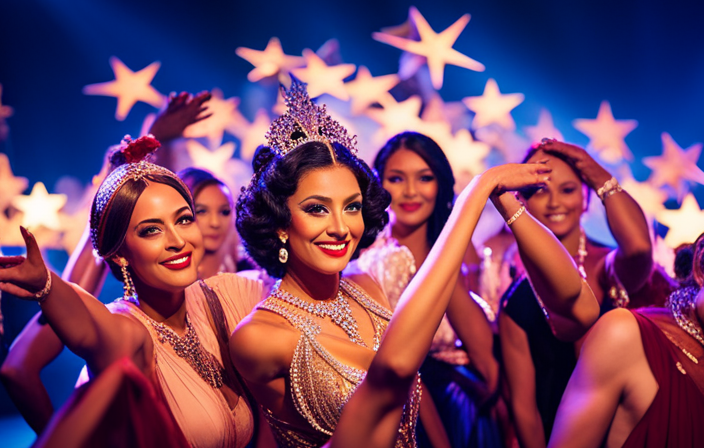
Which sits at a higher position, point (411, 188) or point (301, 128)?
point (411, 188)

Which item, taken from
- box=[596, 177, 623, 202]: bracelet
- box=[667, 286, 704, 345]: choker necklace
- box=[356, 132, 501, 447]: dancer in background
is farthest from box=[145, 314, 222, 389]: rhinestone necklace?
box=[596, 177, 623, 202]: bracelet

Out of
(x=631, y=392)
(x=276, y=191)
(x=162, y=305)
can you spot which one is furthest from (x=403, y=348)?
(x=162, y=305)

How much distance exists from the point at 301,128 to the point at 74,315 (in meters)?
0.90

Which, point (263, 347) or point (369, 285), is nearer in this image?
point (263, 347)

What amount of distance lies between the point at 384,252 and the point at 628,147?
8.52 ft

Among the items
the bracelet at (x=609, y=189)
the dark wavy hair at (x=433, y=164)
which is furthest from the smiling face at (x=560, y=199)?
the dark wavy hair at (x=433, y=164)

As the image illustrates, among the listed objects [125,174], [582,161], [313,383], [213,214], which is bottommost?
[313,383]

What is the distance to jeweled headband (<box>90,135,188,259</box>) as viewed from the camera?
2.02 metres

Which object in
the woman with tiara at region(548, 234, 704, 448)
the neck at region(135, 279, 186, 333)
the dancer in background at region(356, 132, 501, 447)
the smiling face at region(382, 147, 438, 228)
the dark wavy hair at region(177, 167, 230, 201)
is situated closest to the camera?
the woman with tiara at region(548, 234, 704, 448)

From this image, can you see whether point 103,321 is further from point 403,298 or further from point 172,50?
point 172,50

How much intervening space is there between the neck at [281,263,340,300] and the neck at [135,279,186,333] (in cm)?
47

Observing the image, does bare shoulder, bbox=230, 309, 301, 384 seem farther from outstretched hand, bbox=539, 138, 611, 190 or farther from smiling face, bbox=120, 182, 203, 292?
outstretched hand, bbox=539, 138, 611, 190

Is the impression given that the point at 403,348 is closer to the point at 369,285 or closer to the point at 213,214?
the point at 369,285

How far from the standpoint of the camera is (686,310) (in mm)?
2059
